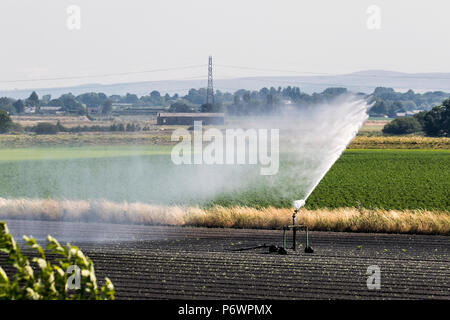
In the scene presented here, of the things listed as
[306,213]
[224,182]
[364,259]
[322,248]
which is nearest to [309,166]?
[306,213]

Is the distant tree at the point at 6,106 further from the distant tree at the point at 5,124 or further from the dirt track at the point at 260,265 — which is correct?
the dirt track at the point at 260,265

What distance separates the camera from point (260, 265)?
2275 cm

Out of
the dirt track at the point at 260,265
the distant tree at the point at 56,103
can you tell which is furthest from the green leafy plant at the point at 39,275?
the distant tree at the point at 56,103

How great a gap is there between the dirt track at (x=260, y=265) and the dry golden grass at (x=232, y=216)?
1.29 m

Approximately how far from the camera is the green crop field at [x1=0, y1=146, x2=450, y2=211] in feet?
146

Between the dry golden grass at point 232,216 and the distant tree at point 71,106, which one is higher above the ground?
the distant tree at point 71,106

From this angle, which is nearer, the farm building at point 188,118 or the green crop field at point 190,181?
the green crop field at point 190,181

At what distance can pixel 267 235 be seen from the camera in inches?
1238

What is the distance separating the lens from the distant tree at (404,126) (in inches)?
4847

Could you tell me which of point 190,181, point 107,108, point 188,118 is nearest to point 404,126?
point 188,118

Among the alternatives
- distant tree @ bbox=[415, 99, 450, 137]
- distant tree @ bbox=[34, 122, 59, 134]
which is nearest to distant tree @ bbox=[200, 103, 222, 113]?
distant tree @ bbox=[34, 122, 59, 134]

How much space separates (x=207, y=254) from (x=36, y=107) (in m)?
61.1
